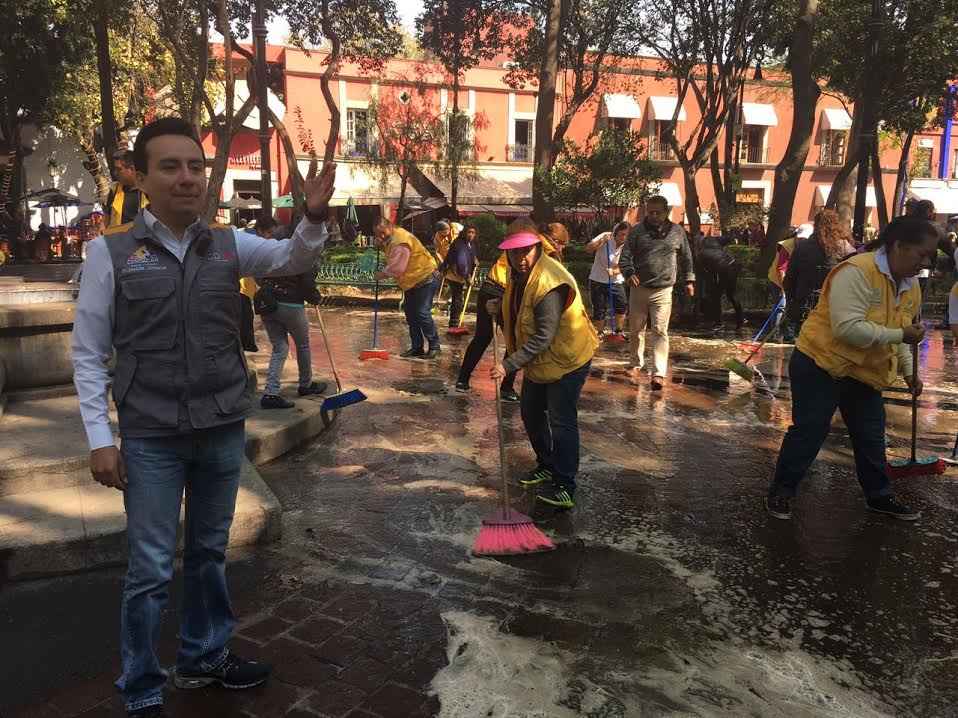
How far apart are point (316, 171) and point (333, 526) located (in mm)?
2366

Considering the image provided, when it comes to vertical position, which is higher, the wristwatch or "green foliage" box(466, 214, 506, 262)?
the wristwatch

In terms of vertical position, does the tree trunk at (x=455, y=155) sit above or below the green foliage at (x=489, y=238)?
above

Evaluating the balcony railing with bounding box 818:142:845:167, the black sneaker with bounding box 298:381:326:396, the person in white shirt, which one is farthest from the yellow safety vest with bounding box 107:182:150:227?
the balcony railing with bounding box 818:142:845:167

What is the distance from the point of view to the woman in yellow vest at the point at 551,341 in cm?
452

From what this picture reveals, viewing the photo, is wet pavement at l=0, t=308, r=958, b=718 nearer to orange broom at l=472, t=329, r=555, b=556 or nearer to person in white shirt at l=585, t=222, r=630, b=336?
orange broom at l=472, t=329, r=555, b=556

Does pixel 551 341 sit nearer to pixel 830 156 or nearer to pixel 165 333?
pixel 165 333

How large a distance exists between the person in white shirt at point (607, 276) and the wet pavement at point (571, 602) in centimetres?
520

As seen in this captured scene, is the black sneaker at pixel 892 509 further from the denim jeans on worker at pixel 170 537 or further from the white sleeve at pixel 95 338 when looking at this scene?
the white sleeve at pixel 95 338

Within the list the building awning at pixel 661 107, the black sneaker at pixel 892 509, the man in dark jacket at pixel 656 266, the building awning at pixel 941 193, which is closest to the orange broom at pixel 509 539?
the black sneaker at pixel 892 509

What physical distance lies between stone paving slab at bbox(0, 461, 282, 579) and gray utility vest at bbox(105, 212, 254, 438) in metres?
1.67

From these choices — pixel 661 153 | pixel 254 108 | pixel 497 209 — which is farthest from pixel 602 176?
pixel 661 153

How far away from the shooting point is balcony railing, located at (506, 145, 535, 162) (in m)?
35.0

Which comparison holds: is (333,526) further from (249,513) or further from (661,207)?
(661,207)

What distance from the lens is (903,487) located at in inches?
210
